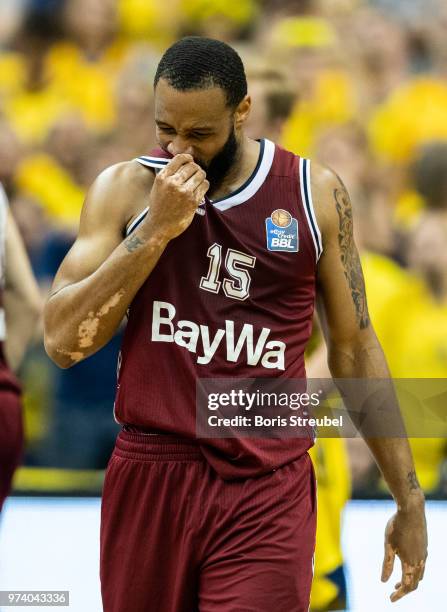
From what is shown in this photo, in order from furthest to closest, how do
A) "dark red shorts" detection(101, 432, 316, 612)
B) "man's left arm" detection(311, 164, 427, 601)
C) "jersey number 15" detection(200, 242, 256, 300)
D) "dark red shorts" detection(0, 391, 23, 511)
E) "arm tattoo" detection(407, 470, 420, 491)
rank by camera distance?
"dark red shorts" detection(0, 391, 23, 511) < "arm tattoo" detection(407, 470, 420, 491) < "man's left arm" detection(311, 164, 427, 601) < "jersey number 15" detection(200, 242, 256, 300) < "dark red shorts" detection(101, 432, 316, 612)

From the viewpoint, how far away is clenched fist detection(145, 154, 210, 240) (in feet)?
→ 8.89

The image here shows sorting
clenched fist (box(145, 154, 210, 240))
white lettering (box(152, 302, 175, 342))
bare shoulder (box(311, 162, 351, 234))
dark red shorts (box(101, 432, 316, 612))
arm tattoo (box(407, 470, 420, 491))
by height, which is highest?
bare shoulder (box(311, 162, 351, 234))

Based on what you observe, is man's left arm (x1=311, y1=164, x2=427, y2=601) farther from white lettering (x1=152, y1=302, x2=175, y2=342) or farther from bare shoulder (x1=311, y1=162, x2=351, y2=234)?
white lettering (x1=152, y1=302, x2=175, y2=342)

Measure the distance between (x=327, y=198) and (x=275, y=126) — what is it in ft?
5.33

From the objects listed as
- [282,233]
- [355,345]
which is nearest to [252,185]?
[282,233]

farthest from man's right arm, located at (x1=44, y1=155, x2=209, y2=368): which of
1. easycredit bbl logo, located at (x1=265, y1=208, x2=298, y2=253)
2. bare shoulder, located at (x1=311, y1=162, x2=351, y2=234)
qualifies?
bare shoulder, located at (x1=311, y1=162, x2=351, y2=234)

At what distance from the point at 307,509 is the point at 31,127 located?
5.16 m

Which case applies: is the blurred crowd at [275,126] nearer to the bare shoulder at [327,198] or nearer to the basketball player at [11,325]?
the basketball player at [11,325]

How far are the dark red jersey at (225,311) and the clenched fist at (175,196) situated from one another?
16 centimetres

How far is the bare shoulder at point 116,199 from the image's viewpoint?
9.50 feet

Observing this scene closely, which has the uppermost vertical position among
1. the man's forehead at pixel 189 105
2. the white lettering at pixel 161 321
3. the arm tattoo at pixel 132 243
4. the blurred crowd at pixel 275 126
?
the blurred crowd at pixel 275 126

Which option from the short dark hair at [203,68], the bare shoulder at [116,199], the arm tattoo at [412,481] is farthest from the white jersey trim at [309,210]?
the arm tattoo at [412,481]

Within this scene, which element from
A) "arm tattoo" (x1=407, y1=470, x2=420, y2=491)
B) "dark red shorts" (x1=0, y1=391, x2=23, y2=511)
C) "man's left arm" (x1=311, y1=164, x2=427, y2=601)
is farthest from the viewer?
"dark red shorts" (x1=0, y1=391, x2=23, y2=511)

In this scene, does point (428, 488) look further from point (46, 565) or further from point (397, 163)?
point (397, 163)
